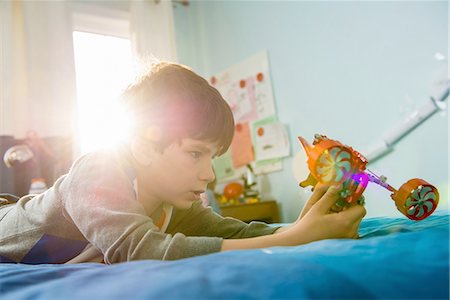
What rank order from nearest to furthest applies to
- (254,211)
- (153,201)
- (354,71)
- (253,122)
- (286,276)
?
(286,276) < (153,201) < (354,71) < (254,211) < (253,122)

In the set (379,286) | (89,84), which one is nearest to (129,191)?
(379,286)

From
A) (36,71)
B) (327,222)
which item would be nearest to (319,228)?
(327,222)

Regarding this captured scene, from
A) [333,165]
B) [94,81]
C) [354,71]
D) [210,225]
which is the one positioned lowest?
[210,225]

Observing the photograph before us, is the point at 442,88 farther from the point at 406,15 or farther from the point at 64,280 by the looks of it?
the point at 64,280

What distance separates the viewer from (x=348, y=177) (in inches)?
26.5

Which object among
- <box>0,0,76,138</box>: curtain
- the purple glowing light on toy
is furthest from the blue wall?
the purple glowing light on toy

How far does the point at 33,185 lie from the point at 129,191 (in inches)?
59.2

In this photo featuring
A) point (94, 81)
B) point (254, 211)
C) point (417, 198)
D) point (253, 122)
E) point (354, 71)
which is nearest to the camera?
point (417, 198)

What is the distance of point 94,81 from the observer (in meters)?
2.95

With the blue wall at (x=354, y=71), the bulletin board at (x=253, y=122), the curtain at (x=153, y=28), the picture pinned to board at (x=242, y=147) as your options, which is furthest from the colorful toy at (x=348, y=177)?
the curtain at (x=153, y=28)

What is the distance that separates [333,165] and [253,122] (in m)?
2.20

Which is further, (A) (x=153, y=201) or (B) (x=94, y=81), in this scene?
(B) (x=94, y=81)

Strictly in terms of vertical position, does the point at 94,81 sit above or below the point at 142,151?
above

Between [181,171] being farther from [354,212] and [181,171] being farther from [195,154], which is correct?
[354,212]
